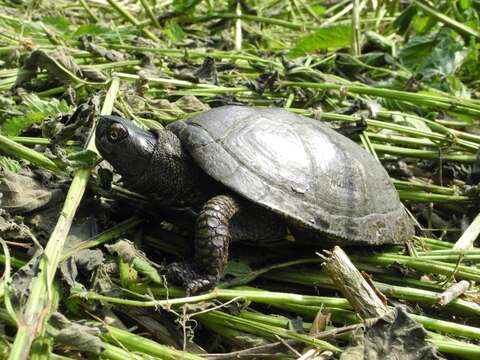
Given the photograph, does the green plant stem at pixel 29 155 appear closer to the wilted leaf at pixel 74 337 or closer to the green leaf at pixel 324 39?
the wilted leaf at pixel 74 337

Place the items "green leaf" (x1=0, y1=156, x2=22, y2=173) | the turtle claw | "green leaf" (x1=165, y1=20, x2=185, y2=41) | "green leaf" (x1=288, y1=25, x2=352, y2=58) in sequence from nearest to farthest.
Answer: the turtle claw < "green leaf" (x1=0, y1=156, x2=22, y2=173) < "green leaf" (x1=288, y1=25, x2=352, y2=58) < "green leaf" (x1=165, y1=20, x2=185, y2=41)

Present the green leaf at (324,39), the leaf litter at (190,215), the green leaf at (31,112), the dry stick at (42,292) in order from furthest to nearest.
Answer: the green leaf at (324,39) < the green leaf at (31,112) < the leaf litter at (190,215) < the dry stick at (42,292)

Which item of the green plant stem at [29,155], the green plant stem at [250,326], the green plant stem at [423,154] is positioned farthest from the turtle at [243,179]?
the green plant stem at [423,154]

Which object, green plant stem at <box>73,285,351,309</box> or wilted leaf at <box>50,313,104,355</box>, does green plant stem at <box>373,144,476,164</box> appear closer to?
green plant stem at <box>73,285,351,309</box>

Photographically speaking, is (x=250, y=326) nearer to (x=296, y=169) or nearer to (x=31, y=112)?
(x=296, y=169)

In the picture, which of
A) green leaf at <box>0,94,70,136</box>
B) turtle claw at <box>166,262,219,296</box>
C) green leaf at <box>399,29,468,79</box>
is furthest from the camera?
green leaf at <box>399,29,468,79</box>

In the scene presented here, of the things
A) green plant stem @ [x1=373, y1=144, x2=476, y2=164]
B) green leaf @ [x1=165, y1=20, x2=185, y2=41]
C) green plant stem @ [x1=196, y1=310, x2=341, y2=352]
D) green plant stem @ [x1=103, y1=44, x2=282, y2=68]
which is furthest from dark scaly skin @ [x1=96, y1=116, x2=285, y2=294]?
green leaf @ [x1=165, y1=20, x2=185, y2=41]

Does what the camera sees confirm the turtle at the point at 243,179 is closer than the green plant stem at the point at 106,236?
No

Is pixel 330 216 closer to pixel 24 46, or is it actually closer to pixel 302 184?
pixel 302 184
